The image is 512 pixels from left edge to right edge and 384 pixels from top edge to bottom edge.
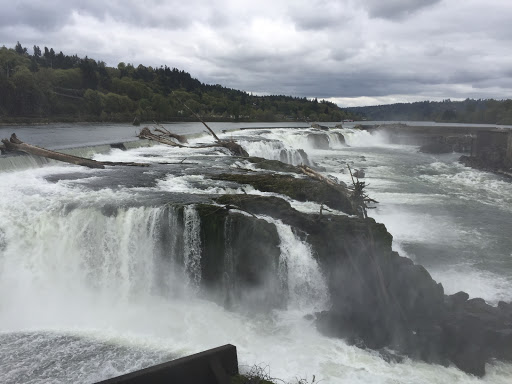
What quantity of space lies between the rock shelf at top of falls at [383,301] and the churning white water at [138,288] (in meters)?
0.36

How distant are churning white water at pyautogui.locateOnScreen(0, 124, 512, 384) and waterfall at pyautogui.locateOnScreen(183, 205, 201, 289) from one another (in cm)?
3

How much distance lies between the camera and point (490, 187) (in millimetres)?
26203

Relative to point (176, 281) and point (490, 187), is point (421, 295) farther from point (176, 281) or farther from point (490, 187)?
point (490, 187)

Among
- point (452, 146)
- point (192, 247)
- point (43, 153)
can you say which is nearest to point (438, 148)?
point (452, 146)

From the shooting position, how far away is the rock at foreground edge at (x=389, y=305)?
9005mm

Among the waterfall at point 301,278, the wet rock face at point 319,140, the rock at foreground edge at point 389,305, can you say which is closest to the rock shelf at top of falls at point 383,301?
the rock at foreground edge at point 389,305

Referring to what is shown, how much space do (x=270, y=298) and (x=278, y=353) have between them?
231cm

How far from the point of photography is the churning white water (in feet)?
27.7

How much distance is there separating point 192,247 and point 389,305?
5946 mm

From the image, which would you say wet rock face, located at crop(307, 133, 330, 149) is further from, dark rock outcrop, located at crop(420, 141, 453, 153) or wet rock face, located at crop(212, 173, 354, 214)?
wet rock face, located at crop(212, 173, 354, 214)

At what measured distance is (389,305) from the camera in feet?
33.0

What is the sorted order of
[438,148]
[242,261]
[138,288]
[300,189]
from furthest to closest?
[438,148]
[300,189]
[138,288]
[242,261]

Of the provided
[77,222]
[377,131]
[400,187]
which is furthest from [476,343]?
[377,131]

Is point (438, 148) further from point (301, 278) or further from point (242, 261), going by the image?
point (242, 261)
